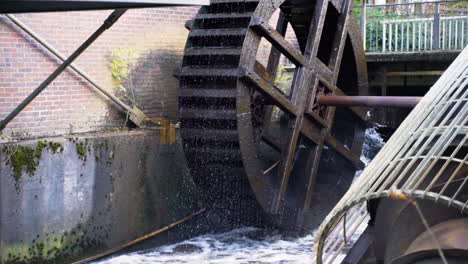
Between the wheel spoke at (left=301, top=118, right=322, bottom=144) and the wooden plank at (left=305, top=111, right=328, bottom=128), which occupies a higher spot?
the wooden plank at (left=305, top=111, right=328, bottom=128)

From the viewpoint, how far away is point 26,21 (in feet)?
23.2

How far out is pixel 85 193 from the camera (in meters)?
6.94

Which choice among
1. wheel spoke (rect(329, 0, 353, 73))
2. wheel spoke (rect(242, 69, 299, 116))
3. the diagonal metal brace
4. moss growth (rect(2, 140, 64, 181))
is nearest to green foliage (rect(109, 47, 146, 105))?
the diagonal metal brace

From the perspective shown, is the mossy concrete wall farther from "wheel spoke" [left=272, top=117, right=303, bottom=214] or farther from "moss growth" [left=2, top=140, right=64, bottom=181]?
"wheel spoke" [left=272, top=117, right=303, bottom=214]

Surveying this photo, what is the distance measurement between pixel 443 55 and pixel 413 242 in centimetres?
677

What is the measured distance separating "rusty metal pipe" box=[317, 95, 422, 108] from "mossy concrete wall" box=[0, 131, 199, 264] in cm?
179

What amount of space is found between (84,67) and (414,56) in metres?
4.87

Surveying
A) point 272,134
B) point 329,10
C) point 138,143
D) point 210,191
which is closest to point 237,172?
point 210,191

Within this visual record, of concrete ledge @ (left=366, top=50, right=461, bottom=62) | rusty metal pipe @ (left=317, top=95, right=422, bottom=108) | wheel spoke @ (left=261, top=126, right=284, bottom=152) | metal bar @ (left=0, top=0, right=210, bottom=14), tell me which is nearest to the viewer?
metal bar @ (left=0, top=0, right=210, bottom=14)

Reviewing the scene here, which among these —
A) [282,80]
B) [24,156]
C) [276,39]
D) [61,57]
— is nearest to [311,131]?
[276,39]

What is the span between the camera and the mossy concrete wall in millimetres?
6305

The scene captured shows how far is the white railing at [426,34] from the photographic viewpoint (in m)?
11.4

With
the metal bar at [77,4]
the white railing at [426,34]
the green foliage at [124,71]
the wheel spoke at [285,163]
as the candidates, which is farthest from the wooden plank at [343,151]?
the metal bar at [77,4]

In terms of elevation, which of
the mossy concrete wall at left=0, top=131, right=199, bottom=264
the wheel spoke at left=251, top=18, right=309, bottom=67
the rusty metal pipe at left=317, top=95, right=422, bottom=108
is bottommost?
the mossy concrete wall at left=0, top=131, right=199, bottom=264
